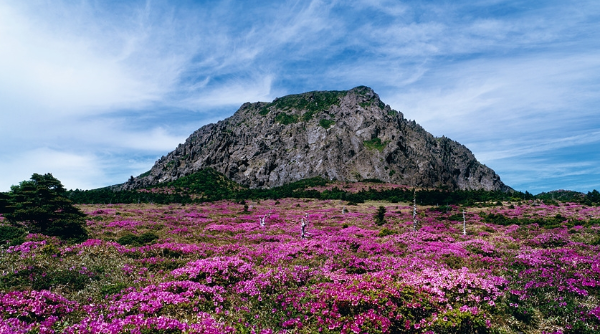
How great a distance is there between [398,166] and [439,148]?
6297 cm

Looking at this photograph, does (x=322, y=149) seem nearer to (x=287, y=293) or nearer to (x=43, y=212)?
(x=43, y=212)

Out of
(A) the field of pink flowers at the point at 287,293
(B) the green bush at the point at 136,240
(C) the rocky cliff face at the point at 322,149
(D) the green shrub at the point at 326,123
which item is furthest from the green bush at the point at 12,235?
(D) the green shrub at the point at 326,123

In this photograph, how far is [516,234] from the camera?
949 inches

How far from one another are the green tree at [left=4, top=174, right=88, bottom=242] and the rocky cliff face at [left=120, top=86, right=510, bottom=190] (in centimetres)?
9955

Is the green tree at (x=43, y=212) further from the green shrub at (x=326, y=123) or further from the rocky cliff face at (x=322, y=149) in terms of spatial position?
the green shrub at (x=326, y=123)

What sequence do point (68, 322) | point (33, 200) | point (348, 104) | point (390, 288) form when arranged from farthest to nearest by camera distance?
1. point (348, 104)
2. point (33, 200)
3. point (390, 288)
4. point (68, 322)

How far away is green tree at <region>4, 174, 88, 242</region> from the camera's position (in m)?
17.8

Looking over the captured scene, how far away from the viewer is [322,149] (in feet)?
410

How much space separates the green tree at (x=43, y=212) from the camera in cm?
1783

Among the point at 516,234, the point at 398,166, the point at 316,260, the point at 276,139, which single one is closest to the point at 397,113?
the point at 398,166

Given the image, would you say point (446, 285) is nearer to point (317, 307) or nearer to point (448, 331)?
point (448, 331)

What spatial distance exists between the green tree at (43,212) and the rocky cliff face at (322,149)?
99552mm

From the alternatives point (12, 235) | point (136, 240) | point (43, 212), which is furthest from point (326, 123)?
point (12, 235)

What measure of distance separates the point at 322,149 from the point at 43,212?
111m
